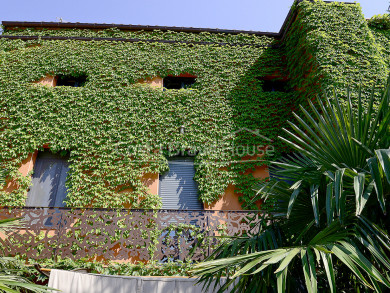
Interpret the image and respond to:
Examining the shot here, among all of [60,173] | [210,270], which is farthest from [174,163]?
[210,270]

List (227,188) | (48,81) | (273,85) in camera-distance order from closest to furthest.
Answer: (227,188) < (48,81) < (273,85)

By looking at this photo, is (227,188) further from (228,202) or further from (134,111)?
(134,111)

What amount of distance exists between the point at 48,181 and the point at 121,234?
3387mm

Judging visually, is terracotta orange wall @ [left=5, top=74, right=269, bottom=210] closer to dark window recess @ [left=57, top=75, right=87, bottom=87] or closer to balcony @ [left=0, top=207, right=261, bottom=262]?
balcony @ [left=0, top=207, right=261, bottom=262]

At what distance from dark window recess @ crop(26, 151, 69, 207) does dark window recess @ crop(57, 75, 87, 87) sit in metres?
2.71

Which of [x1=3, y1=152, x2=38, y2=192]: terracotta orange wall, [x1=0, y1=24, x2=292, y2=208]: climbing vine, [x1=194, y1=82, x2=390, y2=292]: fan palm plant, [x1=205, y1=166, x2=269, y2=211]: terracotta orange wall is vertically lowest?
[x1=194, y1=82, x2=390, y2=292]: fan palm plant

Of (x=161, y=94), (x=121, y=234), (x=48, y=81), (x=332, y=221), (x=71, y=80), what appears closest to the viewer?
(x=332, y=221)

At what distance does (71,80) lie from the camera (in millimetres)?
10617

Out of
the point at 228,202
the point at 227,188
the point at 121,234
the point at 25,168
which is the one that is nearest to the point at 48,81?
the point at 25,168

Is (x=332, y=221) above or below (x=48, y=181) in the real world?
below

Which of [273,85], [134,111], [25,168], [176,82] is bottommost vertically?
[25,168]

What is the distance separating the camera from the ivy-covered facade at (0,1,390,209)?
337 inches

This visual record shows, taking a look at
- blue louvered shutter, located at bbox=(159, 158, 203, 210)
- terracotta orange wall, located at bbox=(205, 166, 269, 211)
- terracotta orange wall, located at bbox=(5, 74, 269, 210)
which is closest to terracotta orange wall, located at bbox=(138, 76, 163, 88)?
blue louvered shutter, located at bbox=(159, 158, 203, 210)

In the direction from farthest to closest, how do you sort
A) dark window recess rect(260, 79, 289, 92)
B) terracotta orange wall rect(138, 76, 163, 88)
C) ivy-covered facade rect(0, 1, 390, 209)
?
dark window recess rect(260, 79, 289, 92) → terracotta orange wall rect(138, 76, 163, 88) → ivy-covered facade rect(0, 1, 390, 209)
